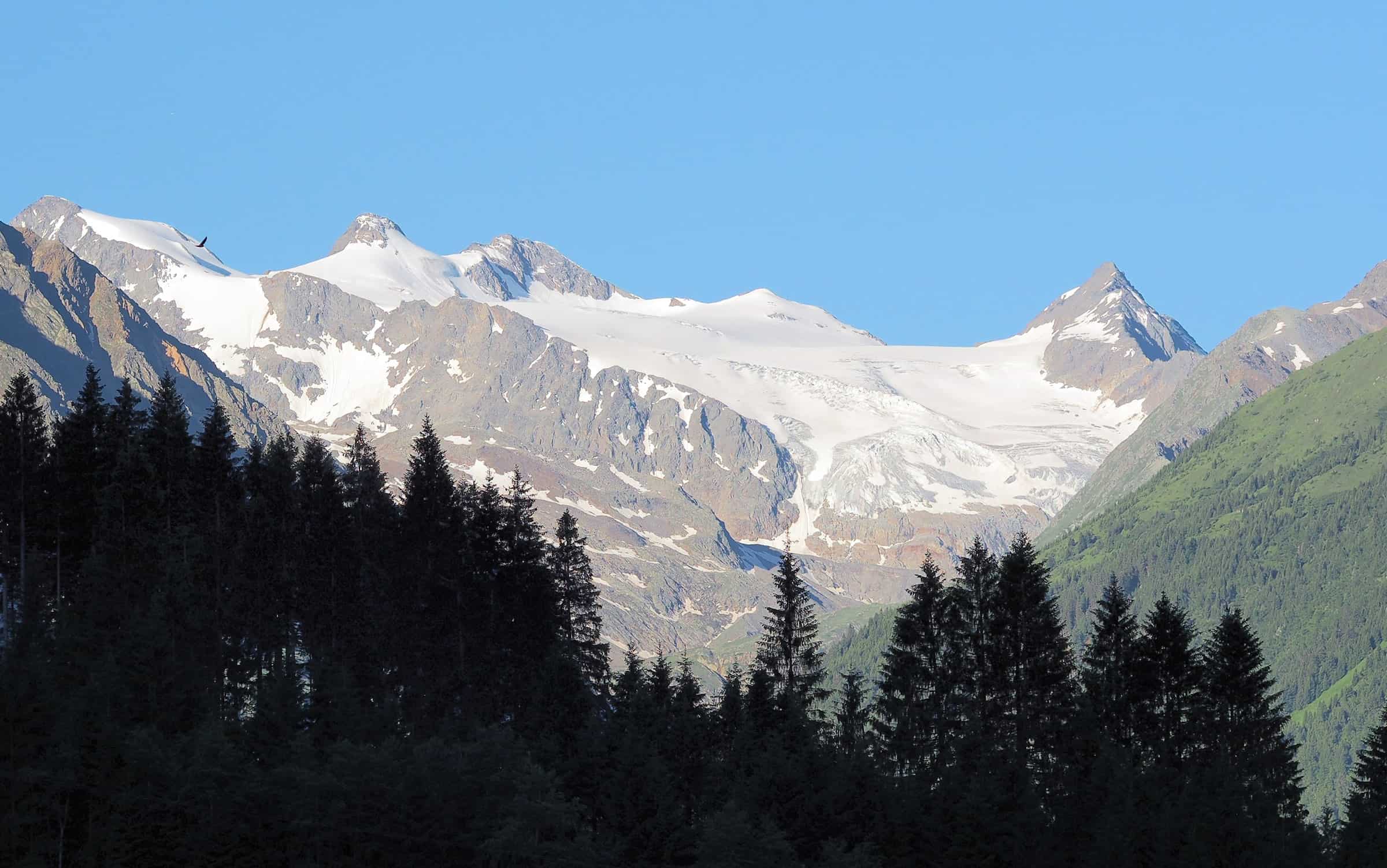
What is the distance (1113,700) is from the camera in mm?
92000

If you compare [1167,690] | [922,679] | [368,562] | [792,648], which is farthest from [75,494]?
[1167,690]

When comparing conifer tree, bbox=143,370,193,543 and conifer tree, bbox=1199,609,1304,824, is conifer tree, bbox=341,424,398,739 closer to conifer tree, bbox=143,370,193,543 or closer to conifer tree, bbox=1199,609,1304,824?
conifer tree, bbox=143,370,193,543

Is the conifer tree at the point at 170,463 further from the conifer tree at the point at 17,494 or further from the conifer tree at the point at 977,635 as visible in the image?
the conifer tree at the point at 977,635

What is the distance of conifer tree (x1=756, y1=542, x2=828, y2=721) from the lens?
97.2 metres

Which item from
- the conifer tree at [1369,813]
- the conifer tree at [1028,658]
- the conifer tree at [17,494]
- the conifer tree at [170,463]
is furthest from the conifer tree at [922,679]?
the conifer tree at [17,494]

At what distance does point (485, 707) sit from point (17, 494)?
2951 cm

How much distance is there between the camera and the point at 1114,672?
307ft

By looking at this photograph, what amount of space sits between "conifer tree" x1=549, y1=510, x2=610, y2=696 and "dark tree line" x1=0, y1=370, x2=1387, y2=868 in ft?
1.15

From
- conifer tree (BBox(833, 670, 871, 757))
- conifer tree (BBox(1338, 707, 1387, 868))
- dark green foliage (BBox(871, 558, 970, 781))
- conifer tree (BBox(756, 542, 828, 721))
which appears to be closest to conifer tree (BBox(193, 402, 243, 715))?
conifer tree (BBox(756, 542, 828, 721))

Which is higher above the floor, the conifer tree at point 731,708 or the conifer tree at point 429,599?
the conifer tree at point 429,599

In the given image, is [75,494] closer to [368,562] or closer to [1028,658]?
[368,562]

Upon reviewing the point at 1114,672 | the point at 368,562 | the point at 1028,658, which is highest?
the point at 368,562

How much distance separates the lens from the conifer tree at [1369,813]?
7994 centimetres

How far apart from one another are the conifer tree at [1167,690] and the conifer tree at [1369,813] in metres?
8.68
